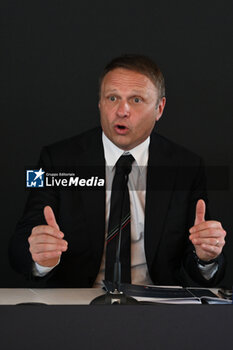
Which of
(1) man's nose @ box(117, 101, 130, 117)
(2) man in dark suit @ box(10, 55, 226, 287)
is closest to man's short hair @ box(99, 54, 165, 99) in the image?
(2) man in dark suit @ box(10, 55, 226, 287)

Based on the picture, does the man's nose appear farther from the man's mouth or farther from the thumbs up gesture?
the thumbs up gesture

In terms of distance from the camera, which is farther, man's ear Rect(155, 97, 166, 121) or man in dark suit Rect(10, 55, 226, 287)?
man's ear Rect(155, 97, 166, 121)

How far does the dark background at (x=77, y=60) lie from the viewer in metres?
2.66

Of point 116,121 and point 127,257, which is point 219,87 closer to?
point 116,121

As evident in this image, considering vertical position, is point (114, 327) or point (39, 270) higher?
point (39, 270)

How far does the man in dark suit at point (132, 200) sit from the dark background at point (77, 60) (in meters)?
0.09

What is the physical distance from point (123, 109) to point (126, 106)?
0.02 metres

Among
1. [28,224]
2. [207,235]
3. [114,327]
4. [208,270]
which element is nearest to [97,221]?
[28,224]

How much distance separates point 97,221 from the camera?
7.63 feet

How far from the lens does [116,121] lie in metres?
2.47

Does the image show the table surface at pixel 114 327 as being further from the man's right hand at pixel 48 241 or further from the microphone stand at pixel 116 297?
the man's right hand at pixel 48 241

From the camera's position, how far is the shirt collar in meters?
2.42

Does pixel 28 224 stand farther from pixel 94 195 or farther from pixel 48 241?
pixel 48 241

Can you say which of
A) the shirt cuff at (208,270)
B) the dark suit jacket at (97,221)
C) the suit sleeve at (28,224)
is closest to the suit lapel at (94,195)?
the dark suit jacket at (97,221)
